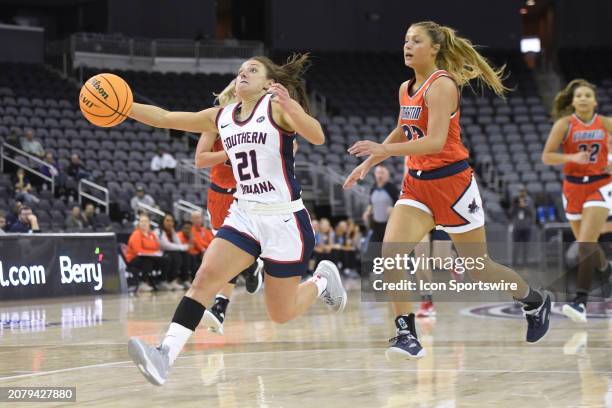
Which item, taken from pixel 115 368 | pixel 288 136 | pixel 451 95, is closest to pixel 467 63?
pixel 451 95

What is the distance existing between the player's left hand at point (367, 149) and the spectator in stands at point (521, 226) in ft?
46.3

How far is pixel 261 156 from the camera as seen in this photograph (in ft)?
17.8

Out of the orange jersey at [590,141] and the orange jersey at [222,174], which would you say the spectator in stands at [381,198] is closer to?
the orange jersey at [590,141]

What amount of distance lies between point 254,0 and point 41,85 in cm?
889

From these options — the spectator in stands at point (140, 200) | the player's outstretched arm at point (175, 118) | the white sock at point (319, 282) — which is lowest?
the spectator in stands at point (140, 200)

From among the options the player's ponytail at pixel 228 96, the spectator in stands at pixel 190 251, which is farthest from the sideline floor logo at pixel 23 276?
the player's ponytail at pixel 228 96

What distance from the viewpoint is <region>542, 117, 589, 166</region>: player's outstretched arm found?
28.4 feet

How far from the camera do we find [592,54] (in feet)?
101

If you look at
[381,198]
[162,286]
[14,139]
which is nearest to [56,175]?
[14,139]

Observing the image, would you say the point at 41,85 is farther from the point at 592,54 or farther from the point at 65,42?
the point at 592,54

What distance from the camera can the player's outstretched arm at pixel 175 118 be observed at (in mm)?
5727

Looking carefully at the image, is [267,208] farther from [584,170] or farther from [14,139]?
[14,139]

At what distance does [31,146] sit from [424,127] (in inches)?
582

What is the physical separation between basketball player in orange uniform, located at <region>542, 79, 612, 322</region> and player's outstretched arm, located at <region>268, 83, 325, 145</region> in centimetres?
411
